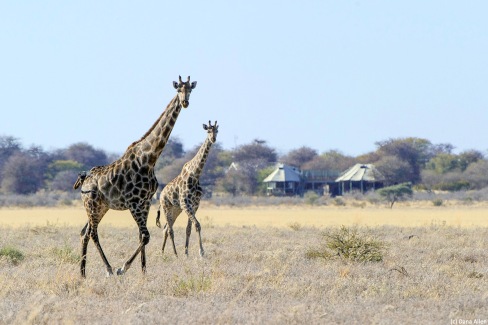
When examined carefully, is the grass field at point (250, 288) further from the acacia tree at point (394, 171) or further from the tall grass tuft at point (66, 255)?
the acacia tree at point (394, 171)

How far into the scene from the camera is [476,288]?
426 inches

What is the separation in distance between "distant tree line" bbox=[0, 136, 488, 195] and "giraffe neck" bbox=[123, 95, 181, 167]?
63540 millimetres

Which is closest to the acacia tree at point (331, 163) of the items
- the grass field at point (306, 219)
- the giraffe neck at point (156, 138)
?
the grass field at point (306, 219)

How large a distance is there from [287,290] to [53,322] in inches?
117

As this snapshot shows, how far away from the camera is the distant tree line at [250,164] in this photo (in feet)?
253

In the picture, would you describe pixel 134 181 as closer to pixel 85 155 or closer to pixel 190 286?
pixel 190 286

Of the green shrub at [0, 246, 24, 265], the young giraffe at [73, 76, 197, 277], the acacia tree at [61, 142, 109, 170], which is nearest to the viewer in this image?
the young giraffe at [73, 76, 197, 277]

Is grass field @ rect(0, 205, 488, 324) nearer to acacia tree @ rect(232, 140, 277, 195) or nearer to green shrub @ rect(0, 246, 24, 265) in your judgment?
green shrub @ rect(0, 246, 24, 265)

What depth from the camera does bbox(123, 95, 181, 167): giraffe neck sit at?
1221cm

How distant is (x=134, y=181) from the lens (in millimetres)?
12016

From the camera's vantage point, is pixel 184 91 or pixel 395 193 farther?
pixel 395 193

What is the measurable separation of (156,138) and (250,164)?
72.4 m

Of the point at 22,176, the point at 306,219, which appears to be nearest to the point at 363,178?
the point at 22,176

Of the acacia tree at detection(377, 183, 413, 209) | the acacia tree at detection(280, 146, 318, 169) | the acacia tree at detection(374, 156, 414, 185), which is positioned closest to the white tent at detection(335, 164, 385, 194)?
the acacia tree at detection(374, 156, 414, 185)
